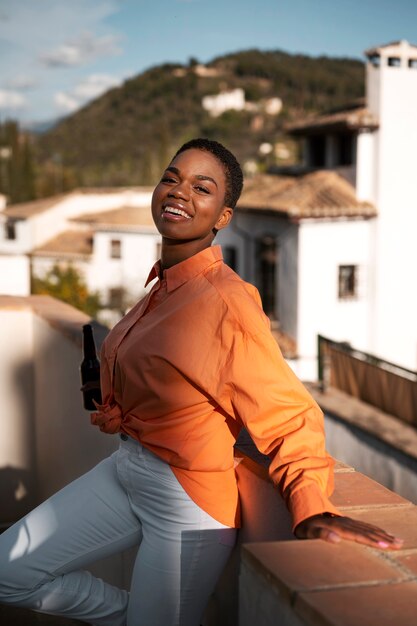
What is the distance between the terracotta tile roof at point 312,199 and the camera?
17375mm

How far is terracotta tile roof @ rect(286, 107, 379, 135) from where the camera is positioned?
18.1m

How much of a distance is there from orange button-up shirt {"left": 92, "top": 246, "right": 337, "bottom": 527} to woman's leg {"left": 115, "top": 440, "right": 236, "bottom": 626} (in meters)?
0.03

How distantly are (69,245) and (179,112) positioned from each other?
49486 millimetres

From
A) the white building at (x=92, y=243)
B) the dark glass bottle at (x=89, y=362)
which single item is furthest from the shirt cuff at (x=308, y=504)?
the white building at (x=92, y=243)

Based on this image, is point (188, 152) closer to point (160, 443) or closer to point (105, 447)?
point (160, 443)

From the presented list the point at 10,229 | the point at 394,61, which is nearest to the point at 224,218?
the point at 394,61

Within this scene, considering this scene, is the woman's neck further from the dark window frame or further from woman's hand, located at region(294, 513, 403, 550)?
the dark window frame

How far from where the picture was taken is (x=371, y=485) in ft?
5.74

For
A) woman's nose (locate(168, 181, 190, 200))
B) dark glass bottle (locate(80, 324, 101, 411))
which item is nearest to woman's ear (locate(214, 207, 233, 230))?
woman's nose (locate(168, 181, 190, 200))

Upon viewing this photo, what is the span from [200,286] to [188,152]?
0.34 meters

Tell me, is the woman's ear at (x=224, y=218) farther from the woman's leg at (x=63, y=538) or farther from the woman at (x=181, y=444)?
the woman's leg at (x=63, y=538)

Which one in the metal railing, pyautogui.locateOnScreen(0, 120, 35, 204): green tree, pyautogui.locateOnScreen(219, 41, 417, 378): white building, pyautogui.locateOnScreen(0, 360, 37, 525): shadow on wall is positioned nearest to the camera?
pyautogui.locateOnScreen(0, 360, 37, 525): shadow on wall

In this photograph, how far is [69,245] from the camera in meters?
35.2

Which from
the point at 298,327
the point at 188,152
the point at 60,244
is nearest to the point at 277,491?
the point at 188,152
